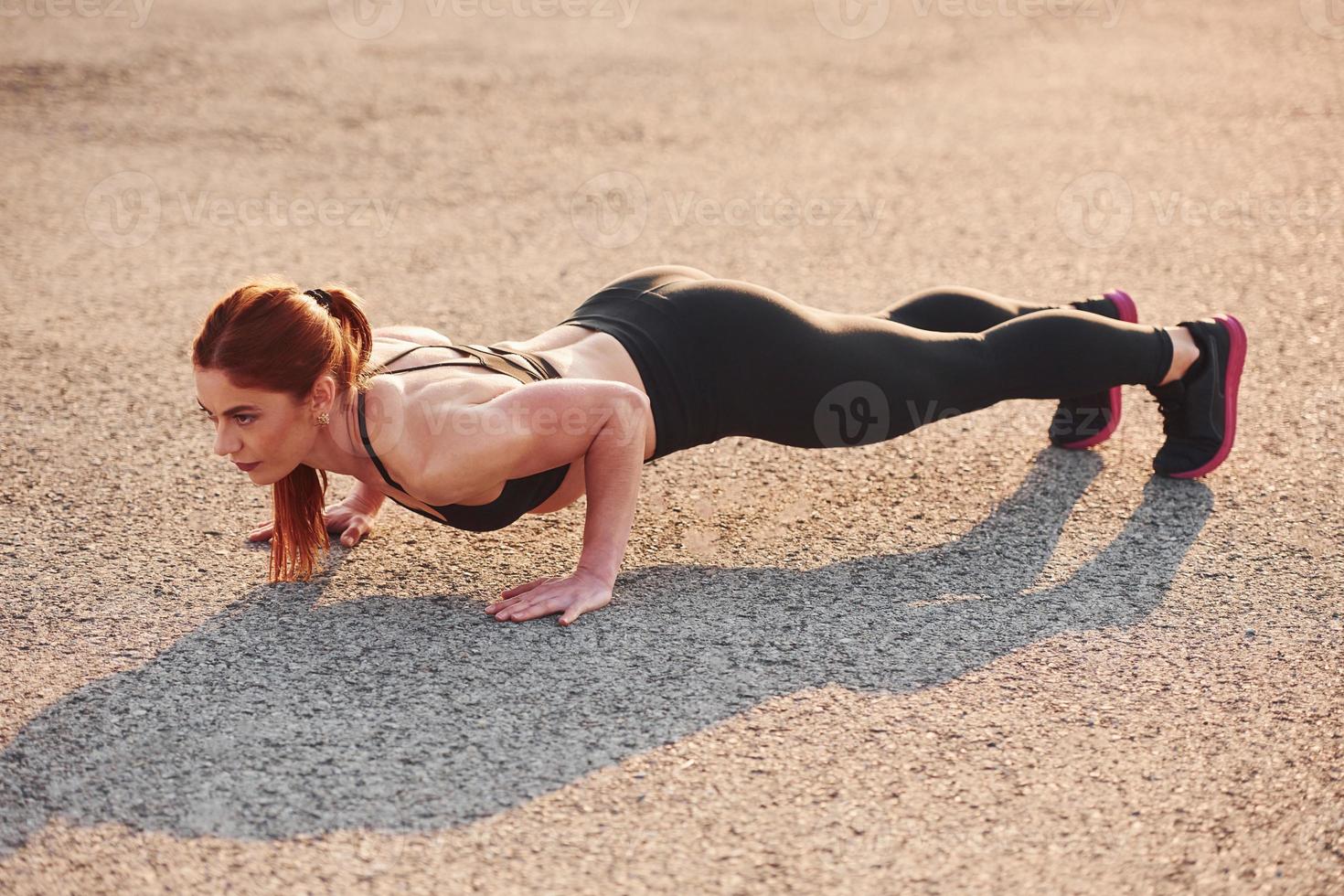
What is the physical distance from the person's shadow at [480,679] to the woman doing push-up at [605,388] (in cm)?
20

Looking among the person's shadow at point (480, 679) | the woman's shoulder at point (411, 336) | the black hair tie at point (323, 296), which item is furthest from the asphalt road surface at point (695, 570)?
the black hair tie at point (323, 296)

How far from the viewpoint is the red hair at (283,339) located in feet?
8.71

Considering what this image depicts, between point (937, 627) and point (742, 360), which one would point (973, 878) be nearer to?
point (937, 627)

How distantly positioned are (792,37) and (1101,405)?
18.3 ft

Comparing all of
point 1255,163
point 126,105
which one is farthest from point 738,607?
point 126,105
